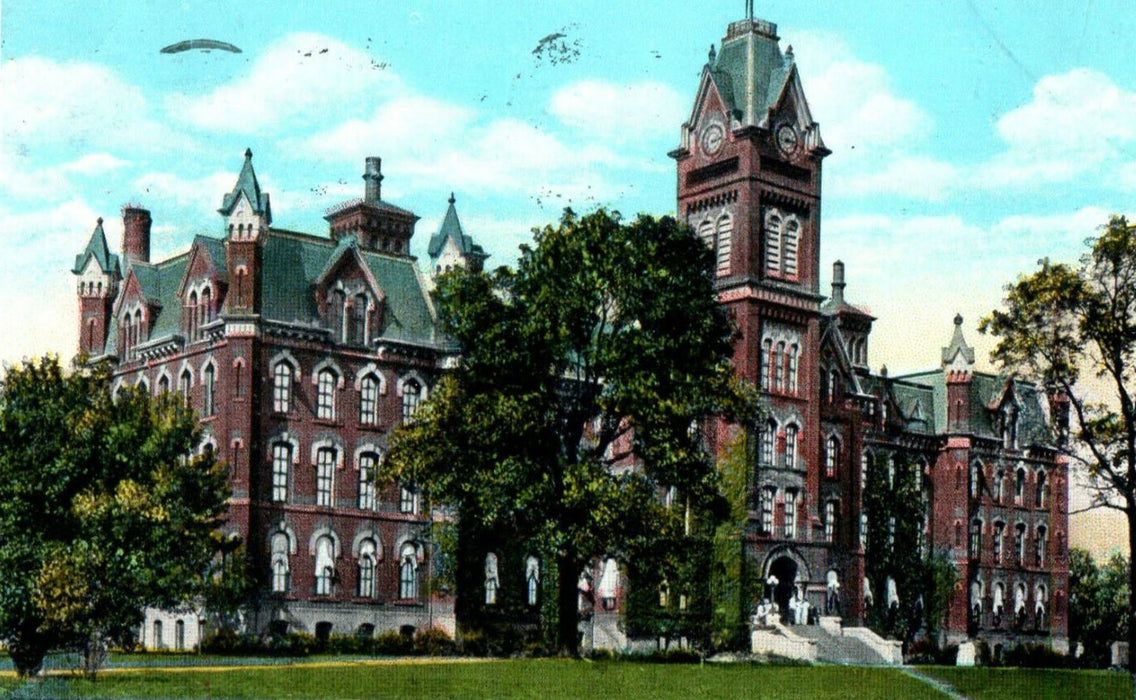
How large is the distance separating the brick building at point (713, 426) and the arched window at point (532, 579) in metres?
0.08

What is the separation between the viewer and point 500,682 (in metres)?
40.2

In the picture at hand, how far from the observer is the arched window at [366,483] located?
6481 centimetres

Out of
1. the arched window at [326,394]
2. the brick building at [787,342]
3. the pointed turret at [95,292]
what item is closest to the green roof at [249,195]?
the arched window at [326,394]

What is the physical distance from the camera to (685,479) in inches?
2018

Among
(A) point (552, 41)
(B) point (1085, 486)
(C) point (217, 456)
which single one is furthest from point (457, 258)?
(B) point (1085, 486)

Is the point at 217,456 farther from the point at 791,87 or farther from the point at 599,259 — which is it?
the point at 791,87

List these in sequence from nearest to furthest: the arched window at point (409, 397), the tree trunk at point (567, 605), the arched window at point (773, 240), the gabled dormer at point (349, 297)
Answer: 1. the tree trunk at point (567, 605)
2. the gabled dormer at point (349, 297)
3. the arched window at point (409, 397)
4. the arched window at point (773, 240)

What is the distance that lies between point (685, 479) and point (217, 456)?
18.1m

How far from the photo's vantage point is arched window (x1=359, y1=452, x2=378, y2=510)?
64.8m

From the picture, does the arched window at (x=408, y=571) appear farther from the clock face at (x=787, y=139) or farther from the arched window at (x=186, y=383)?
the clock face at (x=787, y=139)

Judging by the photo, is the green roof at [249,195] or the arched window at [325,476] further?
the arched window at [325,476]

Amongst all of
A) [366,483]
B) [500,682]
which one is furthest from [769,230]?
[500,682]

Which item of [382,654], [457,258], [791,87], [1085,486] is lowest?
[382,654]

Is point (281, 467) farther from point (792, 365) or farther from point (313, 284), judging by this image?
point (792, 365)
